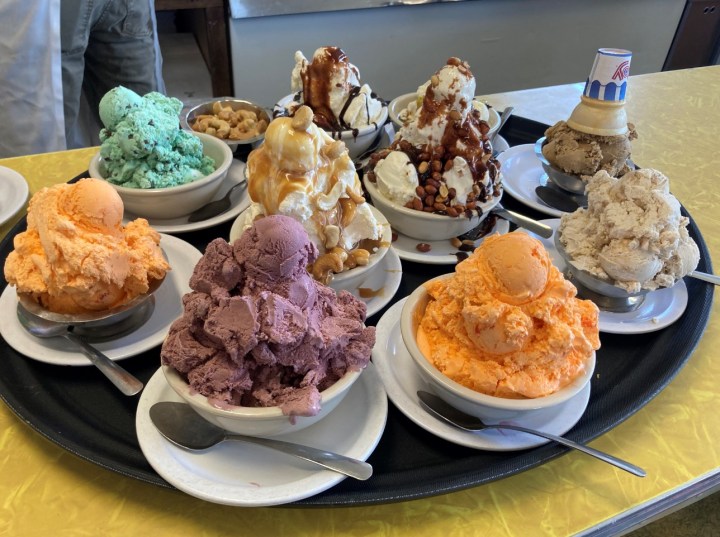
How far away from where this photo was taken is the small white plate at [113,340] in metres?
1.01

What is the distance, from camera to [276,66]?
3.28 m

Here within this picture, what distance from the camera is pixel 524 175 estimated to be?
170 centimetres

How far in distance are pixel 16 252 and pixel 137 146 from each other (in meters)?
0.43

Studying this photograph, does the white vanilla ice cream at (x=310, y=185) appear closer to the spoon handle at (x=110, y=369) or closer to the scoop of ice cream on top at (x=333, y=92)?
the spoon handle at (x=110, y=369)

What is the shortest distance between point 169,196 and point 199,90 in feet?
8.62

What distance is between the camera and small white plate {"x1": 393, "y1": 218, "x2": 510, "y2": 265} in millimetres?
1330

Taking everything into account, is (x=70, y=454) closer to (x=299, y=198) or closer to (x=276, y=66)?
(x=299, y=198)

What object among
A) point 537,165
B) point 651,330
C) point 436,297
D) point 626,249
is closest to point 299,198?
point 436,297

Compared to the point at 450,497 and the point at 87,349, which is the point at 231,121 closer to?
the point at 87,349

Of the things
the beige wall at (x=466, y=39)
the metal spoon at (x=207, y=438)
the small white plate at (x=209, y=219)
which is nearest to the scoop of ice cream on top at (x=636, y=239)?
the metal spoon at (x=207, y=438)

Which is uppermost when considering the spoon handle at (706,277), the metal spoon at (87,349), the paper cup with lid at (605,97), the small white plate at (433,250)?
the paper cup with lid at (605,97)

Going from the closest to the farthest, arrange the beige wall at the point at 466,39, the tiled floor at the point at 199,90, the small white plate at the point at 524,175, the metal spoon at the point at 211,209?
the metal spoon at the point at 211,209 → the small white plate at the point at 524,175 → the tiled floor at the point at 199,90 → the beige wall at the point at 466,39

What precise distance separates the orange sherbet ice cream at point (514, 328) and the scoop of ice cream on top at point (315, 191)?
0.28m

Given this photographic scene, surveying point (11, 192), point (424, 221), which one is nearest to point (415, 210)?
point (424, 221)
